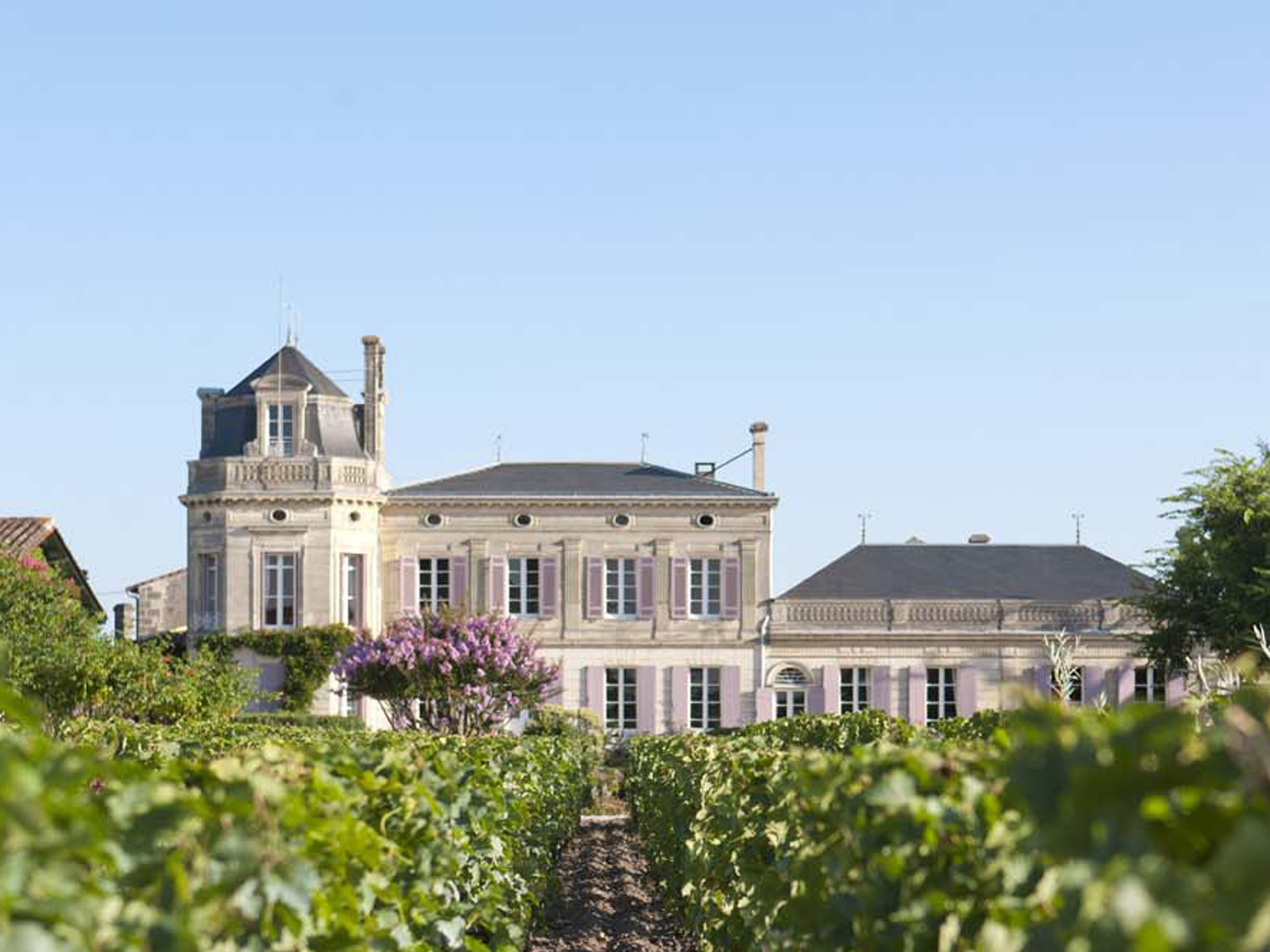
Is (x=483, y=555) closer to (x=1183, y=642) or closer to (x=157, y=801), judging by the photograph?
(x=1183, y=642)

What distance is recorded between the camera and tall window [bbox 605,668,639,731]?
47875mm

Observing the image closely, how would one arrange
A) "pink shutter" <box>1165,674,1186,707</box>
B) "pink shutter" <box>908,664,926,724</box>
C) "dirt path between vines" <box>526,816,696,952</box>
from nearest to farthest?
"dirt path between vines" <box>526,816,696,952</box> < "pink shutter" <box>1165,674,1186,707</box> < "pink shutter" <box>908,664,926,724</box>

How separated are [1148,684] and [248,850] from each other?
1850 inches

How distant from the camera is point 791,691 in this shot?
48.5m

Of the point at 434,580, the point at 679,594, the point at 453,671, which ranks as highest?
the point at 434,580

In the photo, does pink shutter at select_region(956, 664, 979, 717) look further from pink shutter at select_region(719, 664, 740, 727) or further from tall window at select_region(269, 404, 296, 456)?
tall window at select_region(269, 404, 296, 456)

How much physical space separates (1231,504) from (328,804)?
32491 millimetres

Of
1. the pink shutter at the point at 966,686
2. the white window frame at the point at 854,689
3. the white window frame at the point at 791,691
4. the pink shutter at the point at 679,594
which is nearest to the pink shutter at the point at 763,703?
the white window frame at the point at 791,691

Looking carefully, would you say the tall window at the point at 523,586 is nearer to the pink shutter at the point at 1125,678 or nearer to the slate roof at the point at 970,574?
the slate roof at the point at 970,574

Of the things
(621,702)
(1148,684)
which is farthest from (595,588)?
(1148,684)

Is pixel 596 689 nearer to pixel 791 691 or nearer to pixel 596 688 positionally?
A: pixel 596 688

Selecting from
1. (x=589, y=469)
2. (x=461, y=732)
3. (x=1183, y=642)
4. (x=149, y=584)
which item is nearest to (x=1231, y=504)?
(x=1183, y=642)

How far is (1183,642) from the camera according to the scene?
37375mm

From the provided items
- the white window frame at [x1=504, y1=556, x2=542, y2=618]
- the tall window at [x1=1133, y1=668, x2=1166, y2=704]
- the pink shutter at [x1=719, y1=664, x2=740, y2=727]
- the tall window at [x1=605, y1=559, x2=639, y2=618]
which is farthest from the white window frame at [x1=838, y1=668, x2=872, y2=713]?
the white window frame at [x1=504, y1=556, x2=542, y2=618]
